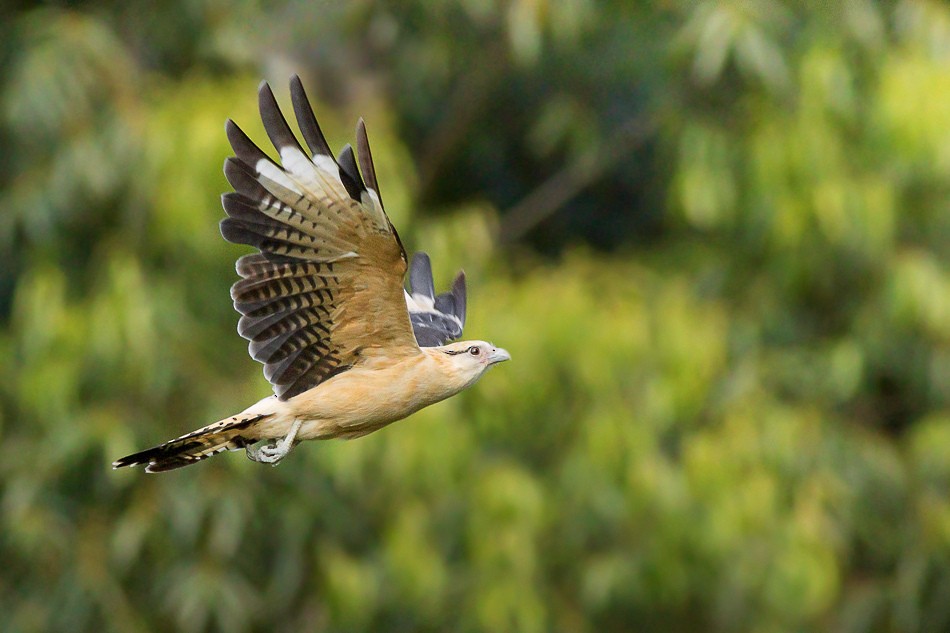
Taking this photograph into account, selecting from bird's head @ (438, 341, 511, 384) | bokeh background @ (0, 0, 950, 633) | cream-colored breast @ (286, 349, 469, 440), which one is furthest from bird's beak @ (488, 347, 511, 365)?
bokeh background @ (0, 0, 950, 633)

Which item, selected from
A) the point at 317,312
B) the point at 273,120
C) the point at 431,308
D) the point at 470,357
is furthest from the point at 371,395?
the point at 431,308

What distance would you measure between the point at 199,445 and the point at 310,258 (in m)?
0.89

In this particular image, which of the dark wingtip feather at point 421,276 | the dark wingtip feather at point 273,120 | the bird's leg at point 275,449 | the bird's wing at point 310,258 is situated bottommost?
the bird's leg at point 275,449

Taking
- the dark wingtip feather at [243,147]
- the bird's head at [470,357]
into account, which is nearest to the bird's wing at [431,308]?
the bird's head at [470,357]

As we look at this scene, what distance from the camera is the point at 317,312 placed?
5.90 meters

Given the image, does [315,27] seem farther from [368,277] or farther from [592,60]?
[368,277]

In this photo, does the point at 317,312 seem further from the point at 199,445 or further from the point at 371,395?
the point at 199,445

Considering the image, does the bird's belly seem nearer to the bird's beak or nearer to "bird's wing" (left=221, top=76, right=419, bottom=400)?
"bird's wing" (left=221, top=76, right=419, bottom=400)

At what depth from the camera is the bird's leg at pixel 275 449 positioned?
570cm

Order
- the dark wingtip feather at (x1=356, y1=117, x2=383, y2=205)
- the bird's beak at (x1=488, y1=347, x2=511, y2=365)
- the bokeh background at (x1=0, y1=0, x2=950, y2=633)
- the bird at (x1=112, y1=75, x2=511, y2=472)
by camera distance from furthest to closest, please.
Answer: the bokeh background at (x1=0, y1=0, x2=950, y2=633) → the bird's beak at (x1=488, y1=347, x2=511, y2=365) → the bird at (x1=112, y1=75, x2=511, y2=472) → the dark wingtip feather at (x1=356, y1=117, x2=383, y2=205)

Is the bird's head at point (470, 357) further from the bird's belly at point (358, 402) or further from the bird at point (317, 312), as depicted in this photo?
the bird's belly at point (358, 402)

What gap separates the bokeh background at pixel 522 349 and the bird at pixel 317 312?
461 cm

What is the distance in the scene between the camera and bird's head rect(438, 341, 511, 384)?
605 centimetres

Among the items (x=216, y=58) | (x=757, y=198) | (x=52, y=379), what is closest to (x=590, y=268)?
(x=757, y=198)
